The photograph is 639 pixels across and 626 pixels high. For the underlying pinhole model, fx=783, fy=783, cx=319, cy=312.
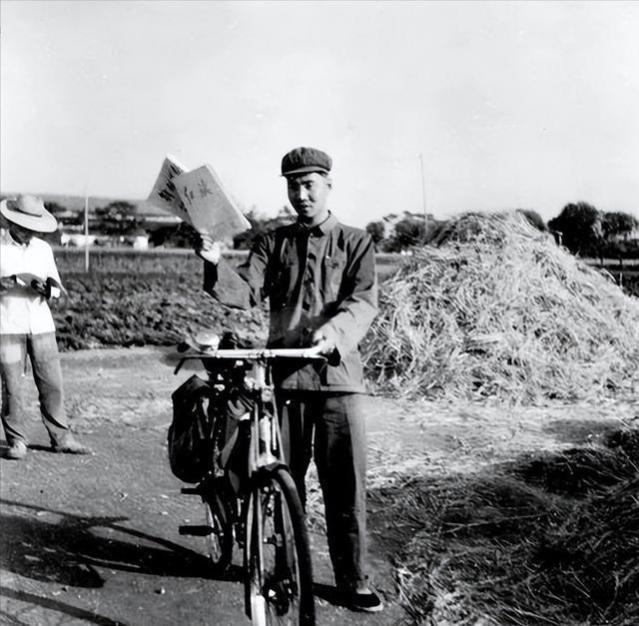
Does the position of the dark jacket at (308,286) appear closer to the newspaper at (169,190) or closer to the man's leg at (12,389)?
the newspaper at (169,190)

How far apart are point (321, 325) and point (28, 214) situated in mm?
2960

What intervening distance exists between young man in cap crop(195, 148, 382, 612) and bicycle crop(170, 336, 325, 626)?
17 centimetres

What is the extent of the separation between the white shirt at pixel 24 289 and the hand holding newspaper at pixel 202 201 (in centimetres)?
257

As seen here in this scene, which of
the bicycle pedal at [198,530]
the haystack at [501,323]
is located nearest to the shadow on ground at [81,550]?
the bicycle pedal at [198,530]

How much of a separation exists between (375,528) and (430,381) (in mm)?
4384

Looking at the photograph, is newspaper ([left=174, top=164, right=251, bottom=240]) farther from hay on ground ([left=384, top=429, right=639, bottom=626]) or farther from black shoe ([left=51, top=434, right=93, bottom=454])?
black shoe ([left=51, top=434, right=93, bottom=454])

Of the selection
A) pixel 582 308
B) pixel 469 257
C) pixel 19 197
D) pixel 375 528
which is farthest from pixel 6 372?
pixel 582 308

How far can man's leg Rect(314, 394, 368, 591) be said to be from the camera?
3.41 meters

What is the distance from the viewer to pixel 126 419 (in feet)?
22.6

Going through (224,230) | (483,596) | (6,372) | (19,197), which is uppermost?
(19,197)

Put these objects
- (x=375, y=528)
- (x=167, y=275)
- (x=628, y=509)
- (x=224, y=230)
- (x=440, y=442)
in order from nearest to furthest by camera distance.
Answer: (x=224, y=230), (x=628, y=509), (x=375, y=528), (x=440, y=442), (x=167, y=275)

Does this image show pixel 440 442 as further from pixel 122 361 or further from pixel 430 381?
pixel 122 361

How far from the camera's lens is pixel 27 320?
5660 millimetres

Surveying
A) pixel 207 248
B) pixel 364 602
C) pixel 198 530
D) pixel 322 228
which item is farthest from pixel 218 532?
pixel 322 228
